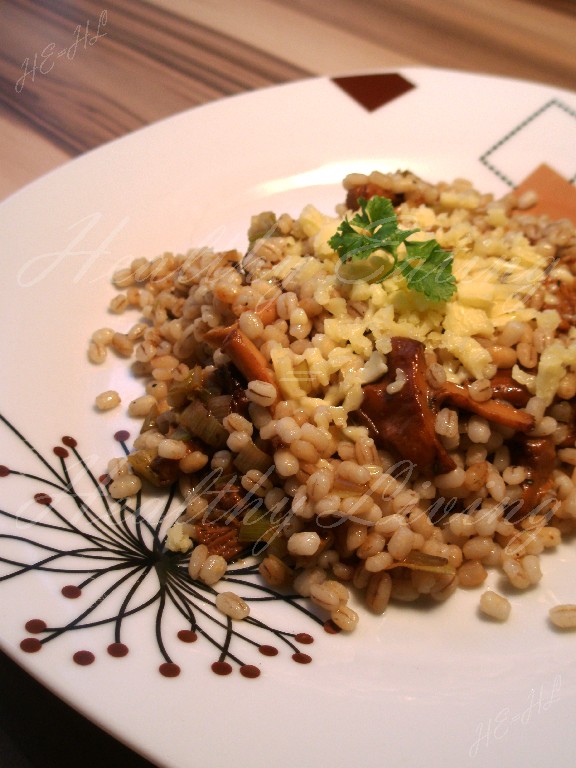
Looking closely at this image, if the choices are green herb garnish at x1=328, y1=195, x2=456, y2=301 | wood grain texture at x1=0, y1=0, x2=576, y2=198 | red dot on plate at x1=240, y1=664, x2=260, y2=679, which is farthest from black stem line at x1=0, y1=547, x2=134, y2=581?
wood grain texture at x1=0, y1=0, x2=576, y2=198

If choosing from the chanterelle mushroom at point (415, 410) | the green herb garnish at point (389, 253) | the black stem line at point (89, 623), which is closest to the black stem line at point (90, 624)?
the black stem line at point (89, 623)

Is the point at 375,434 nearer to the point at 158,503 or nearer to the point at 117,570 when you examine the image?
the point at 158,503

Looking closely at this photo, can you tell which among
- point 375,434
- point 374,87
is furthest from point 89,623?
point 374,87

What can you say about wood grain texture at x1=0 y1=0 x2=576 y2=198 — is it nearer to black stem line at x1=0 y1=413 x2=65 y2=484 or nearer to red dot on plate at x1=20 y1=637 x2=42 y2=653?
black stem line at x1=0 y1=413 x2=65 y2=484

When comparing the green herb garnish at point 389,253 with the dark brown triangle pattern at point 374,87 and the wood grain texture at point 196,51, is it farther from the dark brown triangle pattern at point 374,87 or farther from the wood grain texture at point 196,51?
the wood grain texture at point 196,51

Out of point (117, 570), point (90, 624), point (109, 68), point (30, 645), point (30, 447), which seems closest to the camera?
point (30, 645)
